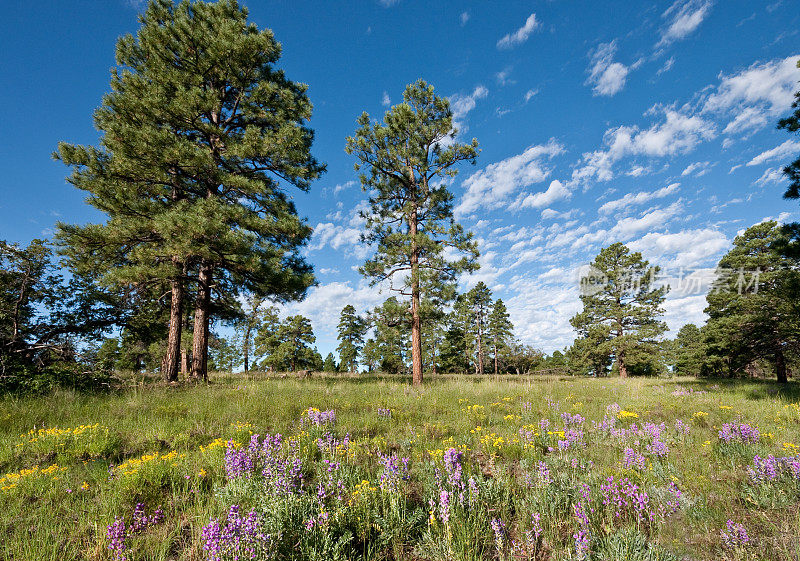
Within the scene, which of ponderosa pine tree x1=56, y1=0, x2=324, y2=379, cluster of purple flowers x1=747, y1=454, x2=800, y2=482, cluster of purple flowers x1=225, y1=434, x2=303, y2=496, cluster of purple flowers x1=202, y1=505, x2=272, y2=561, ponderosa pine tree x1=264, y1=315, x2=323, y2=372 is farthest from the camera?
ponderosa pine tree x1=264, y1=315, x2=323, y2=372

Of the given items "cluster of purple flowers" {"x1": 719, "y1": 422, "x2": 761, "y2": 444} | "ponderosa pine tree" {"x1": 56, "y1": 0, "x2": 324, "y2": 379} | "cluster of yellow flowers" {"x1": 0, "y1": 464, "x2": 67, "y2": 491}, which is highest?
"ponderosa pine tree" {"x1": 56, "y1": 0, "x2": 324, "y2": 379}

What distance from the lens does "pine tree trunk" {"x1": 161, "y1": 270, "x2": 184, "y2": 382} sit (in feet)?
31.3

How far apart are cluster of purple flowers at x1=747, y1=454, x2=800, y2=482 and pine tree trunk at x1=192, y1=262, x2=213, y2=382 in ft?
42.0

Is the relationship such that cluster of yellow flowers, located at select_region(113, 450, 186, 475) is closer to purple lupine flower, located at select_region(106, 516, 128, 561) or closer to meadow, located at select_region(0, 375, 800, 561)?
meadow, located at select_region(0, 375, 800, 561)

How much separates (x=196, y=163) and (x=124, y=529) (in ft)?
33.0

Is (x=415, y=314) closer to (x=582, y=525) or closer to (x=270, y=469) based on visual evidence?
(x=270, y=469)

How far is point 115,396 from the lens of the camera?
22.5 ft

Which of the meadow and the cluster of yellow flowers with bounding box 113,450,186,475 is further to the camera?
the cluster of yellow flowers with bounding box 113,450,186,475

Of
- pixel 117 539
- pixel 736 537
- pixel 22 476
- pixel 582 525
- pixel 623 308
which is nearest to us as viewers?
pixel 117 539

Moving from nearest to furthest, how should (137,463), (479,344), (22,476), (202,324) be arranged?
(22,476) < (137,463) < (202,324) < (479,344)

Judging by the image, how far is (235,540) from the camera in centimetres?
194

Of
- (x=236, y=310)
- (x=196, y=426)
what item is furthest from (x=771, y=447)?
(x=236, y=310)

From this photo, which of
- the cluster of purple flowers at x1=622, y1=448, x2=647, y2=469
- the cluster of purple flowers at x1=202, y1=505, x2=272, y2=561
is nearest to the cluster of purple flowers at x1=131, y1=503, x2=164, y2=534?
the cluster of purple flowers at x1=202, y1=505, x2=272, y2=561

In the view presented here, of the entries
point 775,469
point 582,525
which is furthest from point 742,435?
point 582,525
